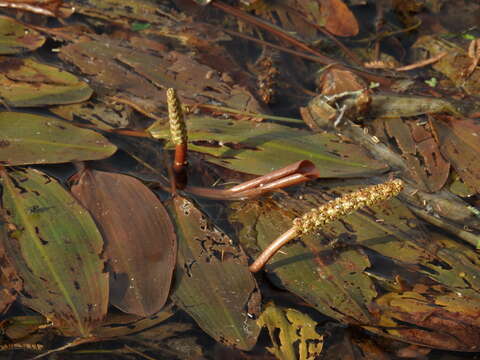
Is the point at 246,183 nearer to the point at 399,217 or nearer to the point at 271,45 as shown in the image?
the point at 399,217

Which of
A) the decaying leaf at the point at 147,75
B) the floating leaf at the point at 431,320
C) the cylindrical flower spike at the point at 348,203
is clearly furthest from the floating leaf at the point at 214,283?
the decaying leaf at the point at 147,75

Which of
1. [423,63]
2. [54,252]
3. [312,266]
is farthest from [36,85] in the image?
[423,63]

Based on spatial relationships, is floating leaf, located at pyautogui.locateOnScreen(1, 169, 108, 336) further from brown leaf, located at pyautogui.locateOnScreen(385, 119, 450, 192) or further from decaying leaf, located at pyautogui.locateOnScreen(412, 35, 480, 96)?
decaying leaf, located at pyautogui.locateOnScreen(412, 35, 480, 96)

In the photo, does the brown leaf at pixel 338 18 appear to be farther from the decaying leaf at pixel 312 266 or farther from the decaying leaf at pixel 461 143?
the decaying leaf at pixel 312 266

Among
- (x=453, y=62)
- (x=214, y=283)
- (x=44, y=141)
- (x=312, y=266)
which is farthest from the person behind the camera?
(x=453, y=62)

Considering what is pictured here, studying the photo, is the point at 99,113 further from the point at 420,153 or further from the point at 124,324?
the point at 420,153

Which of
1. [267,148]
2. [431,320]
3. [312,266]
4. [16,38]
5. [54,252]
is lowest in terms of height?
[431,320]

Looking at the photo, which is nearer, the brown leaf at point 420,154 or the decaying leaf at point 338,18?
the brown leaf at point 420,154
